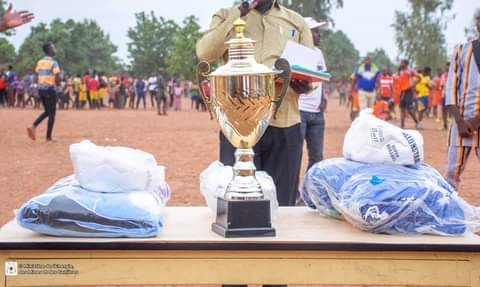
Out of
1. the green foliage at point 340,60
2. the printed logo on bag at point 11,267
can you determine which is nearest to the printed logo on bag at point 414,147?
the printed logo on bag at point 11,267

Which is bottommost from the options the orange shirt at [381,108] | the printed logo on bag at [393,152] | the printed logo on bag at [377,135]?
the orange shirt at [381,108]

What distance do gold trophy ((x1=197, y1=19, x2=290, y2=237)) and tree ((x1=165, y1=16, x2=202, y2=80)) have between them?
5206 centimetres

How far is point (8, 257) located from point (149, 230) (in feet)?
1.56

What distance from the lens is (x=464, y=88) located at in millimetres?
5531

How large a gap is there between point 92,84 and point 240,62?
33712 mm

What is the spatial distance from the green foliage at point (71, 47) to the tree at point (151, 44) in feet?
10.9

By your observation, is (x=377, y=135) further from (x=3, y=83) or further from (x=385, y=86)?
(x=3, y=83)

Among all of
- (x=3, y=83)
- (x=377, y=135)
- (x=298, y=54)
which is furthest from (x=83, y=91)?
(x=377, y=135)

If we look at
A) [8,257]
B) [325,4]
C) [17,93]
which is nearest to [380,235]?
[8,257]

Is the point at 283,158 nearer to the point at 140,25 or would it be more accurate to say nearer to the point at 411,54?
the point at 411,54

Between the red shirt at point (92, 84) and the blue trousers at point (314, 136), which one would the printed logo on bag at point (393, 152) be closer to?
Answer: the blue trousers at point (314, 136)

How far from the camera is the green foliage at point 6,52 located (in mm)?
60713

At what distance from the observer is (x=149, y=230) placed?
2.54 m

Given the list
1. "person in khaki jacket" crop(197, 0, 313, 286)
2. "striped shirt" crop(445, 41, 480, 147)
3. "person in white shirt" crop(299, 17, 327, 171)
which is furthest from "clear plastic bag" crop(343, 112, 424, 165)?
"person in white shirt" crop(299, 17, 327, 171)
